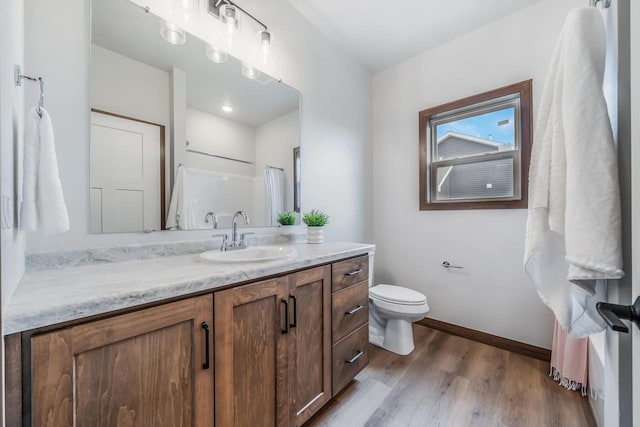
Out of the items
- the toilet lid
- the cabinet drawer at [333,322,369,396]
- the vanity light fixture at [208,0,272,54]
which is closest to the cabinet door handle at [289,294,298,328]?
the cabinet drawer at [333,322,369,396]

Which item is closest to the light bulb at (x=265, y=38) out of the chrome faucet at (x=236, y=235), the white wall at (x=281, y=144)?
the white wall at (x=281, y=144)

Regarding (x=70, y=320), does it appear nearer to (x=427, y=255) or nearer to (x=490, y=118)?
(x=427, y=255)

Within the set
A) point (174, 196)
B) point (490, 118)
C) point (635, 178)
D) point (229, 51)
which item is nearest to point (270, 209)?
Result: point (174, 196)

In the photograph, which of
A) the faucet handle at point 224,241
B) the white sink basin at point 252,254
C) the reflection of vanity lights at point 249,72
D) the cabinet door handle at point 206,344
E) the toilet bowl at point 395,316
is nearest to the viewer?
the cabinet door handle at point 206,344

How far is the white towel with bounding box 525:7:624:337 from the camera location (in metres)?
0.55

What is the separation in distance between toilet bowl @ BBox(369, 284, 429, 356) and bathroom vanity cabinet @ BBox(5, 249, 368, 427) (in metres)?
0.63

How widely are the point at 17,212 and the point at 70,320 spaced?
0.38 meters

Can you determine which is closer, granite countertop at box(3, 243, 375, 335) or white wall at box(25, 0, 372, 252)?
granite countertop at box(3, 243, 375, 335)

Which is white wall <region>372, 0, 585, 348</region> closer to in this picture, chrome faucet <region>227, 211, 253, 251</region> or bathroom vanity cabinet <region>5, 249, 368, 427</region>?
bathroom vanity cabinet <region>5, 249, 368, 427</region>

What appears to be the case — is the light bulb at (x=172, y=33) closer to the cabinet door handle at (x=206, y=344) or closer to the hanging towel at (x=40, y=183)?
the hanging towel at (x=40, y=183)

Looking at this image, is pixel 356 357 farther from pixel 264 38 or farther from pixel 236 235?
pixel 264 38

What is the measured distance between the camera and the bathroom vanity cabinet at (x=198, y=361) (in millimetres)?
582

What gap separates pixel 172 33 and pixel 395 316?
7.42ft

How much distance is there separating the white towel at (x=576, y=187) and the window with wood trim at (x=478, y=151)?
1447mm
